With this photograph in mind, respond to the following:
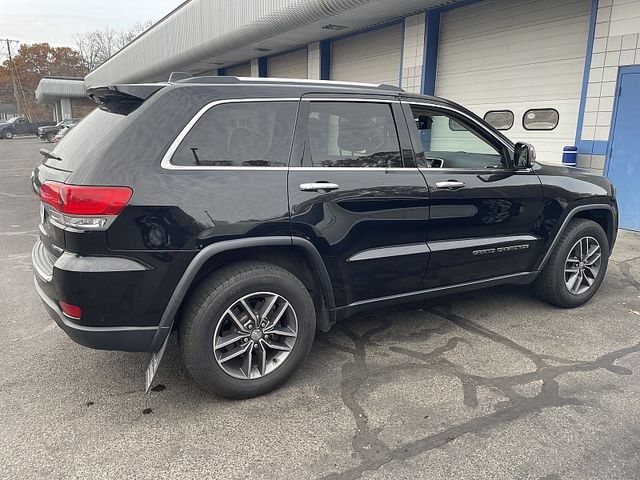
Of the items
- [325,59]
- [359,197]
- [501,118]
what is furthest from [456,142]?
[325,59]

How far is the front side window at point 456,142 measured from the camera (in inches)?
141

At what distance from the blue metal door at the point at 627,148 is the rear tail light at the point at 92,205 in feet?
24.4

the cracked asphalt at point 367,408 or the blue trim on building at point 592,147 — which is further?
the blue trim on building at point 592,147

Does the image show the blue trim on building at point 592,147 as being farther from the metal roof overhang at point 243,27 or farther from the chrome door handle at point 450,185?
the chrome door handle at point 450,185

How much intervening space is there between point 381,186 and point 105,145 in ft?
5.68

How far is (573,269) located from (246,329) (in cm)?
322

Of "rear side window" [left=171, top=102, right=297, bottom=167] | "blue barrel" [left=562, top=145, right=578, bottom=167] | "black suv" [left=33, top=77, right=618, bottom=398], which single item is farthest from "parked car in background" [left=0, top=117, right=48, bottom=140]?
"rear side window" [left=171, top=102, right=297, bottom=167]

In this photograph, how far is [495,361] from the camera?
11.4ft

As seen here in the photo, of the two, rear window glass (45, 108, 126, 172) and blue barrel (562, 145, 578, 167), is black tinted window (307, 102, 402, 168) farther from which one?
blue barrel (562, 145, 578, 167)

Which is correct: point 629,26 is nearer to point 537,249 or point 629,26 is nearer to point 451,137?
point 451,137

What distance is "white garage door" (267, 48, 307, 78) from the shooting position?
15.3 m

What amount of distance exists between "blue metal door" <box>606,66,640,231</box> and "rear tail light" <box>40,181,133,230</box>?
24.4 ft

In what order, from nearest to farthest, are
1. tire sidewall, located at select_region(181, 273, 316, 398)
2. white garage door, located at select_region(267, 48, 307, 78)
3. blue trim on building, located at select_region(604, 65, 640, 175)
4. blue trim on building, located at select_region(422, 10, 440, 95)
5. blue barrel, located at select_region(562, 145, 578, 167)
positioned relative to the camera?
1. tire sidewall, located at select_region(181, 273, 316, 398)
2. blue trim on building, located at select_region(604, 65, 640, 175)
3. blue barrel, located at select_region(562, 145, 578, 167)
4. blue trim on building, located at select_region(422, 10, 440, 95)
5. white garage door, located at select_region(267, 48, 307, 78)

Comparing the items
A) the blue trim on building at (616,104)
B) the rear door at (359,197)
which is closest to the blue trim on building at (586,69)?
the blue trim on building at (616,104)
